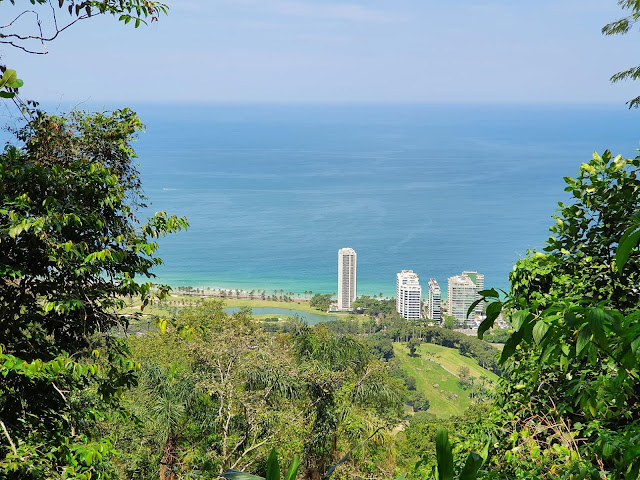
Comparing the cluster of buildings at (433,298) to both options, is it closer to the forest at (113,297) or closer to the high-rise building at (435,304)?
the high-rise building at (435,304)

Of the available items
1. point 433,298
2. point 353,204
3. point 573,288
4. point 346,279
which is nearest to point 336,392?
point 573,288

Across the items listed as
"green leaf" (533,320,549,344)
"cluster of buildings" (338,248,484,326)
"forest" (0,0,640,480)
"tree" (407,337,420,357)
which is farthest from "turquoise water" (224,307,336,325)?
"green leaf" (533,320,549,344)

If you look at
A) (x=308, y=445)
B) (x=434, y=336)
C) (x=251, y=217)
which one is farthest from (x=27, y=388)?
(x=251, y=217)

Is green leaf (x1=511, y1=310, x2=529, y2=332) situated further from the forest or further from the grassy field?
the grassy field

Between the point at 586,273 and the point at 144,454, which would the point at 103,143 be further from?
the point at 144,454

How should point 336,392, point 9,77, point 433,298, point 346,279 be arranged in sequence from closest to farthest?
point 9,77 → point 336,392 → point 433,298 → point 346,279

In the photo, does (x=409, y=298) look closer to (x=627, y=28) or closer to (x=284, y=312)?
(x=284, y=312)
